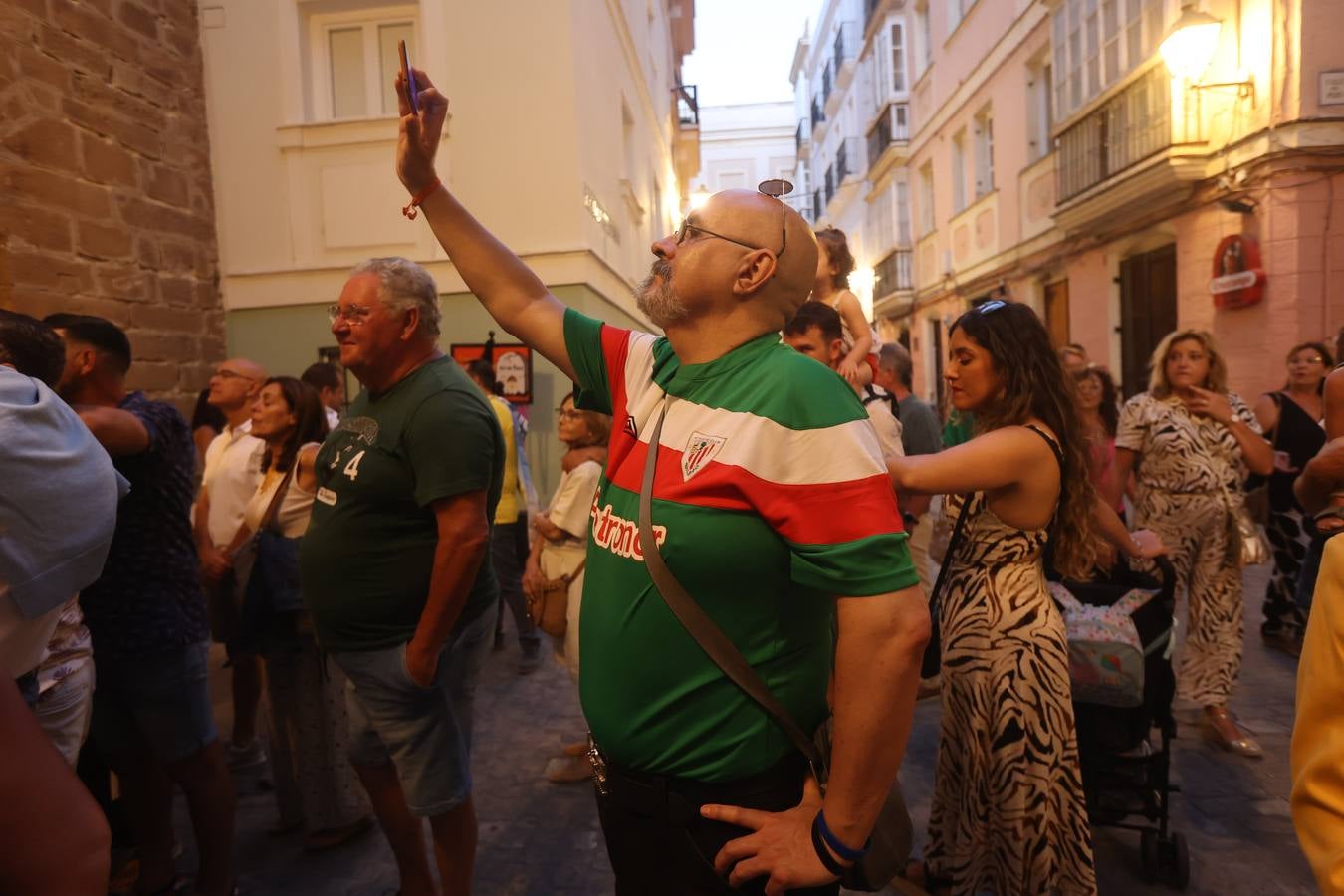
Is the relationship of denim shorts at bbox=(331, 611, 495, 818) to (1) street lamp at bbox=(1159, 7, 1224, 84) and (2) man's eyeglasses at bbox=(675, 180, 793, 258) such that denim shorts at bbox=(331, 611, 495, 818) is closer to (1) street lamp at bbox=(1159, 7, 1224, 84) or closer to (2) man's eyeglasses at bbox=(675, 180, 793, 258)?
(2) man's eyeglasses at bbox=(675, 180, 793, 258)

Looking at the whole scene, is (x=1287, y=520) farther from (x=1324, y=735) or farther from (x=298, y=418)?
(x=298, y=418)

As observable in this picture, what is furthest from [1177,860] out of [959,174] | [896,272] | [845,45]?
[845,45]

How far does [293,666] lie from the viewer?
328cm

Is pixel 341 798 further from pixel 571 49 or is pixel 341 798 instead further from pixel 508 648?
pixel 571 49

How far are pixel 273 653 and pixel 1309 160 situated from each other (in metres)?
10.7

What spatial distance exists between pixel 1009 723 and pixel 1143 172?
402 inches

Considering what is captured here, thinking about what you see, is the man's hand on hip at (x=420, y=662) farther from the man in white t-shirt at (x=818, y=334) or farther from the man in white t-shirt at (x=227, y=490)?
the man in white t-shirt at (x=818, y=334)

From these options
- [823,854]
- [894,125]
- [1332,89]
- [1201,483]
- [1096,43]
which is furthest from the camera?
[894,125]

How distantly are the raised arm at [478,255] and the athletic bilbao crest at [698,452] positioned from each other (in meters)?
0.63

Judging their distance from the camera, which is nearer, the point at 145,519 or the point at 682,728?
the point at 682,728

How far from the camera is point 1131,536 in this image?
3.01 meters

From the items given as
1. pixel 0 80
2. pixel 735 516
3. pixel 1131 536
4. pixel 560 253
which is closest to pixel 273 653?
pixel 735 516

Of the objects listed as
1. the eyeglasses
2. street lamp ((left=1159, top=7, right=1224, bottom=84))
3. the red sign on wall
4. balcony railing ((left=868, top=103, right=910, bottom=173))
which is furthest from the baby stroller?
balcony railing ((left=868, top=103, right=910, bottom=173))

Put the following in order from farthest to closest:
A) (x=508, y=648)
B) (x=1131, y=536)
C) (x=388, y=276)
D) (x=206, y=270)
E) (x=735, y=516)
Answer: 1. (x=508, y=648)
2. (x=206, y=270)
3. (x=1131, y=536)
4. (x=388, y=276)
5. (x=735, y=516)
